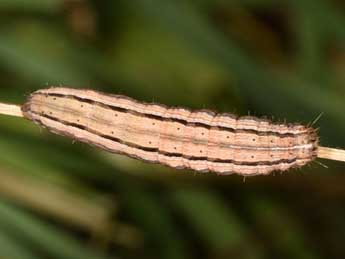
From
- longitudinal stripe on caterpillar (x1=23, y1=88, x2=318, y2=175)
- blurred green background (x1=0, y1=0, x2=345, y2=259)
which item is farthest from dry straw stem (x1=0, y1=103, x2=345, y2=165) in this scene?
blurred green background (x1=0, y1=0, x2=345, y2=259)

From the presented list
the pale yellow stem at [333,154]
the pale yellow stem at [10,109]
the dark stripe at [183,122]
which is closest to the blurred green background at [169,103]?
the dark stripe at [183,122]

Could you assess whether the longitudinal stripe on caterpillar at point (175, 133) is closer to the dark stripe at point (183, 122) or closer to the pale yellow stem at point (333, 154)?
the dark stripe at point (183, 122)

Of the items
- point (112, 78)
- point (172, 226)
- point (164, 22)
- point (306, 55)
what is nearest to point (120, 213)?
point (172, 226)

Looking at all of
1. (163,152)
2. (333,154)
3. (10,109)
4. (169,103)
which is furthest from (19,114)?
(169,103)

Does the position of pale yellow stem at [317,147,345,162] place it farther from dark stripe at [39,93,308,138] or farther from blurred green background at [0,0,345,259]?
blurred green background at [0,0,345,259]

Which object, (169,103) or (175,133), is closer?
(175,133)

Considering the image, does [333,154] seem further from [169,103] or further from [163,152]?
[169,103]

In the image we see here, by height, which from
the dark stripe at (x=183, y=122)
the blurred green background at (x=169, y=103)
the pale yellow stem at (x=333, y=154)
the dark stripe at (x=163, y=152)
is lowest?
the pale yellow stem at (x=333, y=154)
